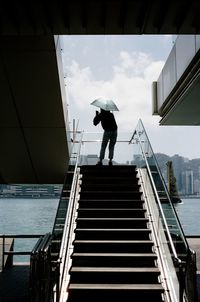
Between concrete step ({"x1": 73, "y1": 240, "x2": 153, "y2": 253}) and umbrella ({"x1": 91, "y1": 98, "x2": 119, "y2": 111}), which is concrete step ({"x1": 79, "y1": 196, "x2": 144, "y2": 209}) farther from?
umbrella ({"x1": 91, "y1": 98, "x2": 119, "y2": 111})

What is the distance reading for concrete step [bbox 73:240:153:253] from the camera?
6273 mm

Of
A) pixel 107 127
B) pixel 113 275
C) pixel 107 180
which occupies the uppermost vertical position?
pixel 107 127

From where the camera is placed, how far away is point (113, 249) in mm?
6344

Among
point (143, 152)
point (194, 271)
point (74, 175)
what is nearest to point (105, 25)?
point (194, 271)

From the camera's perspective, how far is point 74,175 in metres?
8.32

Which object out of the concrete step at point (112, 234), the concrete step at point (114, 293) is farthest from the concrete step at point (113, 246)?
the concrete step at point (114, 293)

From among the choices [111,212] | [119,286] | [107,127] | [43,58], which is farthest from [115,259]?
[107,127]

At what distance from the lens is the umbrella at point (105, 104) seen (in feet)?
32.5

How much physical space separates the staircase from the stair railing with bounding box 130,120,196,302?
0.45 meters

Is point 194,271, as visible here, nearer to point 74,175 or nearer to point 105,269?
point 105,269

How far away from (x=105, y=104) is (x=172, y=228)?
16.3ft

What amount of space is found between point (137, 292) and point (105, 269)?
598mm

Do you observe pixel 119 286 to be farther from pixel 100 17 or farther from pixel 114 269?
pixel 100 17

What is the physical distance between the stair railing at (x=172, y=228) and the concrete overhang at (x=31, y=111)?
2166 millimetres
